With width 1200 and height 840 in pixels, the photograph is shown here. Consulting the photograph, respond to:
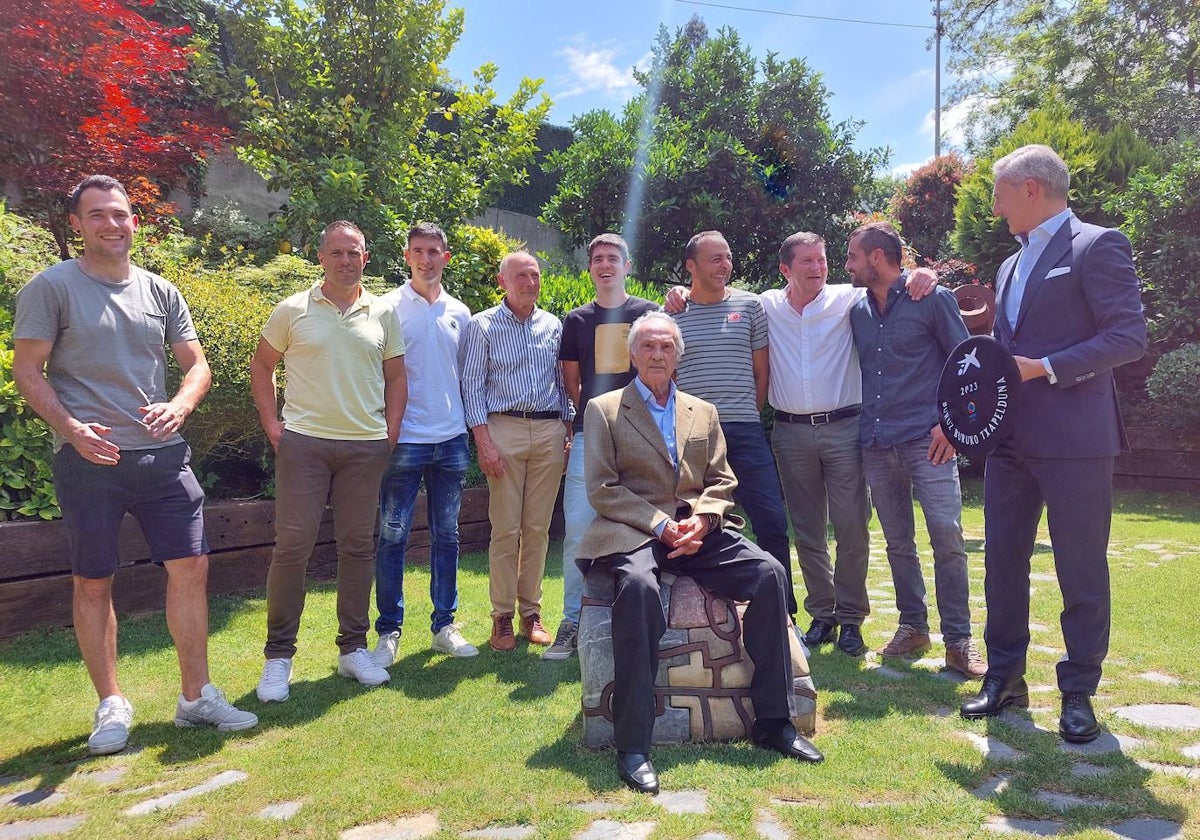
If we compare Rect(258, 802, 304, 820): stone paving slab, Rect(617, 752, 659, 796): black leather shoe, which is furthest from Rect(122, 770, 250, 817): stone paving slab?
Rect(617, 752, 659, 796): black leather shoe

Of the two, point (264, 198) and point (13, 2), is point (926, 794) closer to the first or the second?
point (13, 2)

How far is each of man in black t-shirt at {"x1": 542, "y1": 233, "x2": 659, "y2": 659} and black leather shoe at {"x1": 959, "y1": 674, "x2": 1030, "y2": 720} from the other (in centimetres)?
191

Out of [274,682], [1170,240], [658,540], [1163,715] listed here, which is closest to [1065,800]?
[1163,715]

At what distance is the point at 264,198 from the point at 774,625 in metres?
9.58

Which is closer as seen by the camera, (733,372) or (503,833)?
(503,833)

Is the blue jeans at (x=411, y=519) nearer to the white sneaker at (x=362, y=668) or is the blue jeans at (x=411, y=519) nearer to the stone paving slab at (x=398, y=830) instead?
the white sneaker at (x=362, y=668)

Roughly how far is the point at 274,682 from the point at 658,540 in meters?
1.87

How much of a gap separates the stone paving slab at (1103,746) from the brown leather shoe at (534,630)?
98.9 inches

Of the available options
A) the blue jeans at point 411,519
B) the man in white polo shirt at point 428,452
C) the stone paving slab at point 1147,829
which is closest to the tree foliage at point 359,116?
A: the man in white polo shirt at point 428,452

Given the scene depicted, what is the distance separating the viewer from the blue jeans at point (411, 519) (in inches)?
164

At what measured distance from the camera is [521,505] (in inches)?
175

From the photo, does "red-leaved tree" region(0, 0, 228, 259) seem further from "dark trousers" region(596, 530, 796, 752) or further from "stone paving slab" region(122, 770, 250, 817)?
"dark trousers" region(596, 530, 796, 752)

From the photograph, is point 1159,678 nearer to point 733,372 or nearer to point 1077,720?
point 1077,720

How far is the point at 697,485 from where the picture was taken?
133 inches
